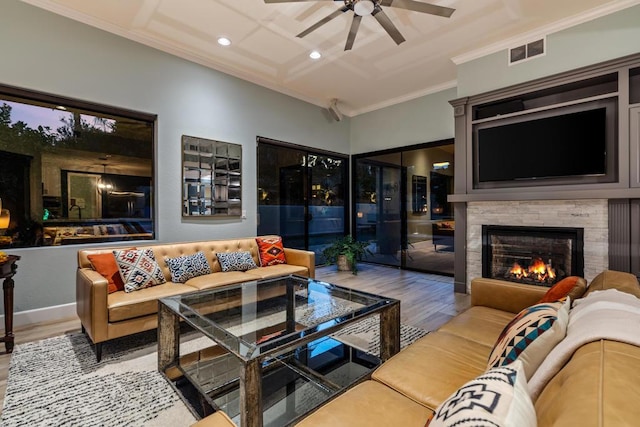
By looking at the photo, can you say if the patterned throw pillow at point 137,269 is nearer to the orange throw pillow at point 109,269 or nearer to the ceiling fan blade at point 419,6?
the orange throw pillow at point 109,269

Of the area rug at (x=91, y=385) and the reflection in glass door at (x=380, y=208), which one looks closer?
the area rug at (x=91, y=385)

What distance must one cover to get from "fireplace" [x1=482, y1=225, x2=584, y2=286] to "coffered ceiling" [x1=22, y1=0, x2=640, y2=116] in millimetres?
2336

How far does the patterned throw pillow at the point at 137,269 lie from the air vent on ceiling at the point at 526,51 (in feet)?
15.7

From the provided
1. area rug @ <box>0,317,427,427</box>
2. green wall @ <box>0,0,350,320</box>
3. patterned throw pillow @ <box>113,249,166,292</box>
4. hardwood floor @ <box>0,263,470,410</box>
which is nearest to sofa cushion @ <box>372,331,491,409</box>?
area rug @ <box>0,317,427,427</box>

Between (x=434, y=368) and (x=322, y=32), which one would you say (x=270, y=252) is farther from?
(x=434, y=368)

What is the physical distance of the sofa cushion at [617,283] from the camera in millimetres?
1431

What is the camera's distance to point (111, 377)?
81.8 inches

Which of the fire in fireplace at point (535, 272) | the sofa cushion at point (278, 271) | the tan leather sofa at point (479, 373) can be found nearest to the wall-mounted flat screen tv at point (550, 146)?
the fire in fireplace at point (535, 272)

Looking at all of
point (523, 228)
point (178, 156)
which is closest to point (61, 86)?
point (178, 156)

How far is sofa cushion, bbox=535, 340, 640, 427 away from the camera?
0.51 m

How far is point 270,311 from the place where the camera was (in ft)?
8.23

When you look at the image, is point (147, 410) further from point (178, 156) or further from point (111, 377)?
point (178, 156)

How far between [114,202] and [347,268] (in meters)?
3.76

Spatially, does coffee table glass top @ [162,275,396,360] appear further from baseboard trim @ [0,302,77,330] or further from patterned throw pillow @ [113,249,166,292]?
baseboard trim @ [0,302,77,330]
